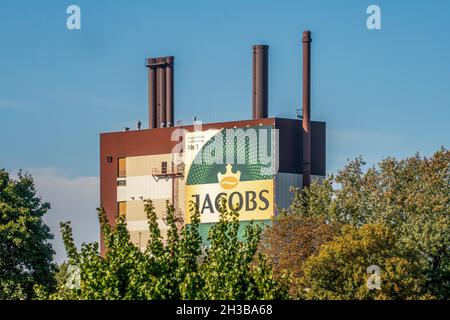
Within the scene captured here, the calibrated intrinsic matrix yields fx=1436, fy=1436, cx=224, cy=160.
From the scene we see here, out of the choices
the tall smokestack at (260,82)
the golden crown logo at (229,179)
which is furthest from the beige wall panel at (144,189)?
the tall smokestack at (260,82)

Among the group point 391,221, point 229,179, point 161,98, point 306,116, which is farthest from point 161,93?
point 391,221

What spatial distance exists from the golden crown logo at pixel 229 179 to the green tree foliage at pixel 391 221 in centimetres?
2652

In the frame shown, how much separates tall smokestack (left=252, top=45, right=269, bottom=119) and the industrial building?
0.09m

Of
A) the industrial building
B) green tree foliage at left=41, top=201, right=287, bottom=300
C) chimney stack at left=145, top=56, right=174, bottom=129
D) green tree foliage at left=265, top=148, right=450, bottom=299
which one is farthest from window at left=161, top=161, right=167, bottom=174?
green tree foliage at left=41, top=201, right=287, bottom=300

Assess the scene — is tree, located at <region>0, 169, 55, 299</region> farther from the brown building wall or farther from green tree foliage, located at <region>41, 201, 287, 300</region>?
the brown building wall

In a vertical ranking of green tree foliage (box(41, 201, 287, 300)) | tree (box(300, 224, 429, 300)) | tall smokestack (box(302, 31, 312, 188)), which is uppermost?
tall smokestack (box(302, 31, 312, 188))

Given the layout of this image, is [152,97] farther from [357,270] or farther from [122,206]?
[357,270]

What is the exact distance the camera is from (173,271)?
137 feet

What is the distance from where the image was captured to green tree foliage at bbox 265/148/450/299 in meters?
73.5

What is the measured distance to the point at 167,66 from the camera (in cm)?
14138

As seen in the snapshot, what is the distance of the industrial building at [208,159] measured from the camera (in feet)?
419

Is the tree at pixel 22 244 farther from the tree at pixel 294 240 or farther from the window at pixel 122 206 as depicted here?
the window at pixel 122 206
